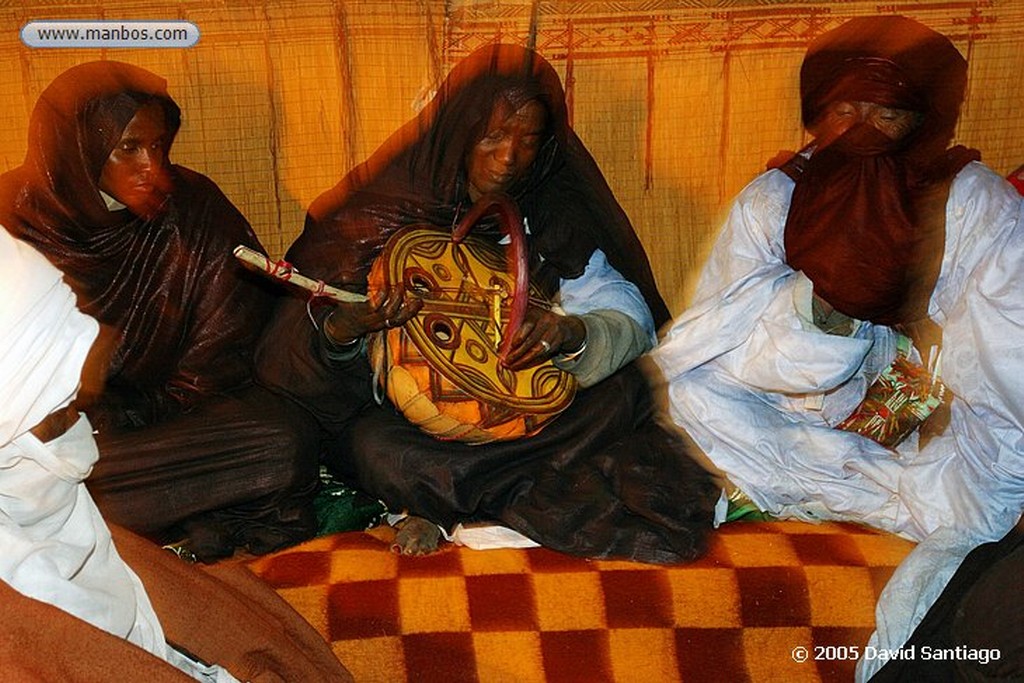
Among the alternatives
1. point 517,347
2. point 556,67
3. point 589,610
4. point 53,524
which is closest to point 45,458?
point 53,524

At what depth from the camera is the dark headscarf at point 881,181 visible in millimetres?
4156

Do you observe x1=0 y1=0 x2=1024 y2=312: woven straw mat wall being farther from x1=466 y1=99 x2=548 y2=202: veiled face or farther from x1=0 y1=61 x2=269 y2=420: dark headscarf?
x1=466 y1=99 x2=548 y2=202: veiled face

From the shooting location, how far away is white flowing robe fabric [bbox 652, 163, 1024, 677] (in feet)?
13.2

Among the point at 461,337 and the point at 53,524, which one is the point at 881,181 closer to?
the point at 461,337

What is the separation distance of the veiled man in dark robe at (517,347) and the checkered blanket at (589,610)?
0.12 metres

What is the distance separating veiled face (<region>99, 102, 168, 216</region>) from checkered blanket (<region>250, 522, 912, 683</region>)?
1148mm

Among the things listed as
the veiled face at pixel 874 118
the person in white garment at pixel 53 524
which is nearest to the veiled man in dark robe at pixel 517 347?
the veiled face at pixel 874 118

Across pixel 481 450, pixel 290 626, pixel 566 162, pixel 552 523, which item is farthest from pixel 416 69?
pixel 290 626

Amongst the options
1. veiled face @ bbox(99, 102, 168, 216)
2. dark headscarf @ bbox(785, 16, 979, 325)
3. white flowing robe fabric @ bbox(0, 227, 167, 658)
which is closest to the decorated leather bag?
veiled face @ bbox(99, 102, 168, 216)

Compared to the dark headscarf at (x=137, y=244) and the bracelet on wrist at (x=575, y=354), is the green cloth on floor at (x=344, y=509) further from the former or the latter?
the bracelet on wrist at (x=575, y=354)

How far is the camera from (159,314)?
4.22 m

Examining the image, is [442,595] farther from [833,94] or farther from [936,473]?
[833,94]

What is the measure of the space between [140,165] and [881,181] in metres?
2.21

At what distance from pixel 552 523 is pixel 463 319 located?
0.69 metres
